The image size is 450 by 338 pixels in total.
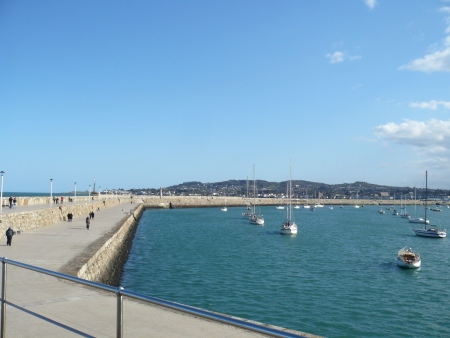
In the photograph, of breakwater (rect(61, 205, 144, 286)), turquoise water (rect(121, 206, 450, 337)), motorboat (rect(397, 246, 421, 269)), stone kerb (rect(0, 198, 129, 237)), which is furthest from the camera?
motorboat (rect(397, 246, 421, 269))

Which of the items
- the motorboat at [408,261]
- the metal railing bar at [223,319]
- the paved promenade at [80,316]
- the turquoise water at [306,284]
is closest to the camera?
the metal railing bar at [223,319]

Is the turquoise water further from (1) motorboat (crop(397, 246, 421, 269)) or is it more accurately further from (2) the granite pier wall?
(2) the granite pier wall

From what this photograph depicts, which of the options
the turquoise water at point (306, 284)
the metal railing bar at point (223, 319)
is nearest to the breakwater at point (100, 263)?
the turquoise water at point (306, 284)

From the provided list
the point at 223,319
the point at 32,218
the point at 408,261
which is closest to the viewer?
the point at 223,319

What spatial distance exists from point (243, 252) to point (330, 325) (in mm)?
17811

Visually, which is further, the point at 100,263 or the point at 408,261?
the point at 408,261

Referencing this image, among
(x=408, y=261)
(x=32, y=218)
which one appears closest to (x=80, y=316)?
(x=408, y=261)

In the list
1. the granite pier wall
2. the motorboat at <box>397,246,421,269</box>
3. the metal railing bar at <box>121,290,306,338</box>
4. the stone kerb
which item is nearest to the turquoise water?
the motorboat at <box>397,246,421,269</box>

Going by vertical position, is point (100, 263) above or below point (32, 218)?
below

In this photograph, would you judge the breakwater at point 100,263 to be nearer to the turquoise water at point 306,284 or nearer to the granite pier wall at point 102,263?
the granite pier wall at point 102,263

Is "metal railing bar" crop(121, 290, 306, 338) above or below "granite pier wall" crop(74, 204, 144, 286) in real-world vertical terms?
above

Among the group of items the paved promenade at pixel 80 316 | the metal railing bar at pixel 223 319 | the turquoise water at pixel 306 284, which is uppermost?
the metal railing bar at pixel 223 319

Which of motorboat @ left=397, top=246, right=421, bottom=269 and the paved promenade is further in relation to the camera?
motorboat @ left=397, top=246, right=421, bottom=269

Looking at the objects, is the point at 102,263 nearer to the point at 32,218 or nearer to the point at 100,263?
the point at 100,263
